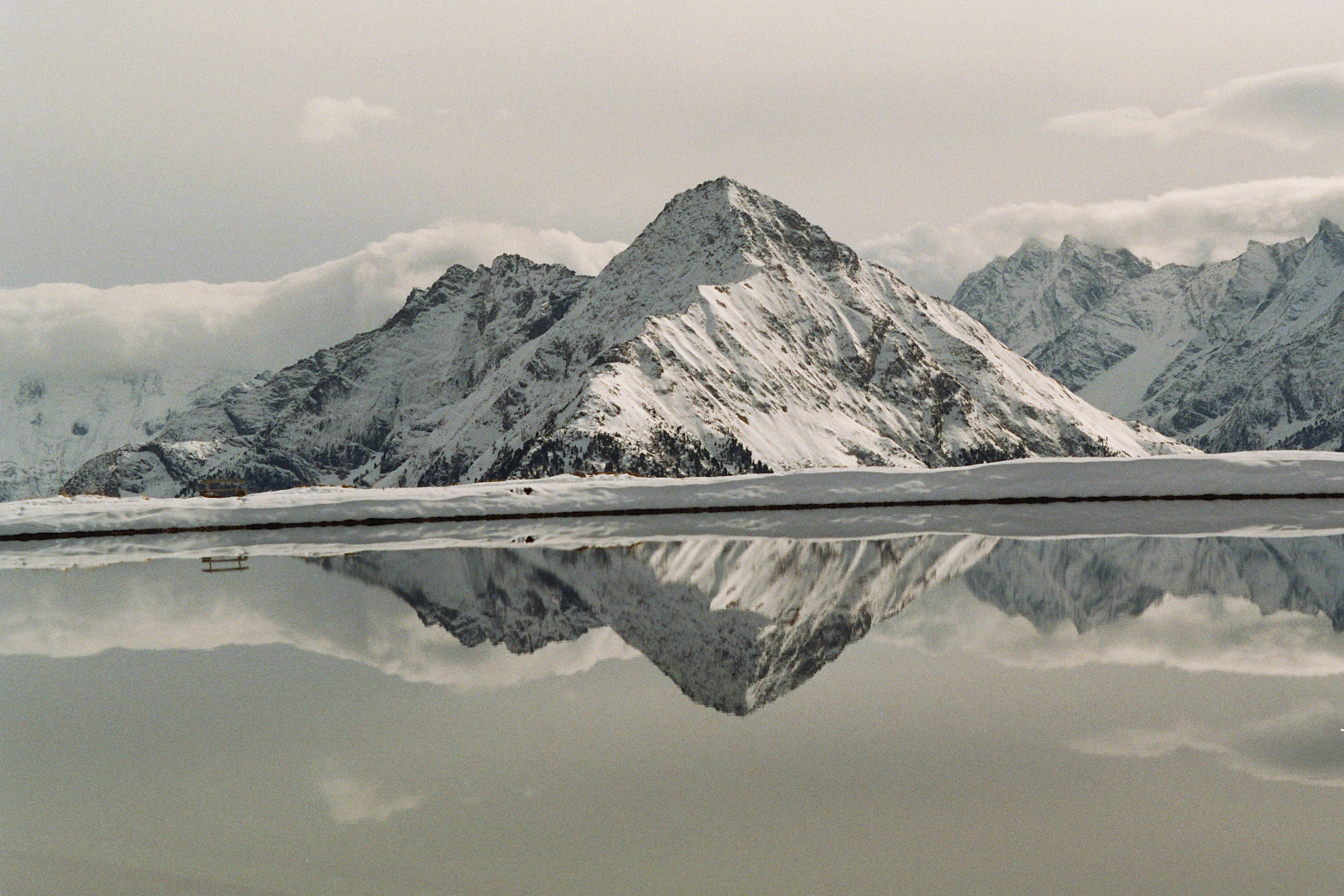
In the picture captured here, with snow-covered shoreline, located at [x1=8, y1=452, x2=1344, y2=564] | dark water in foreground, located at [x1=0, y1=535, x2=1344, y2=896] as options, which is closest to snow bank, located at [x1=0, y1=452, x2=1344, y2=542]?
snow-covered shoreline, located at [x1=8, y1=452, x2=1344, y2=564]

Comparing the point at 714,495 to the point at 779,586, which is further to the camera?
the point at 714,495

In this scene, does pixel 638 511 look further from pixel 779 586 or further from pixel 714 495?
pixel 779 586

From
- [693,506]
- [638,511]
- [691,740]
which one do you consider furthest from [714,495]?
[691,740]

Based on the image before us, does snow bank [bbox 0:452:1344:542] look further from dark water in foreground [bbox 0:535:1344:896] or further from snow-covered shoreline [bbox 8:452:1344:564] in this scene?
dark water in foreground [bbox 0:535:1344:896]

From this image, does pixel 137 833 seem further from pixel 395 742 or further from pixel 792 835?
pixel 792 835

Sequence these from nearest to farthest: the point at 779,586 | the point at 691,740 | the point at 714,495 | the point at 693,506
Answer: the point at 691,740 → the point at 779,586 → the point at 693,506 → the point at 714,495

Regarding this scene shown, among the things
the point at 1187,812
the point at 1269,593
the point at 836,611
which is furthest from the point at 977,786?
the point at 1269,593
